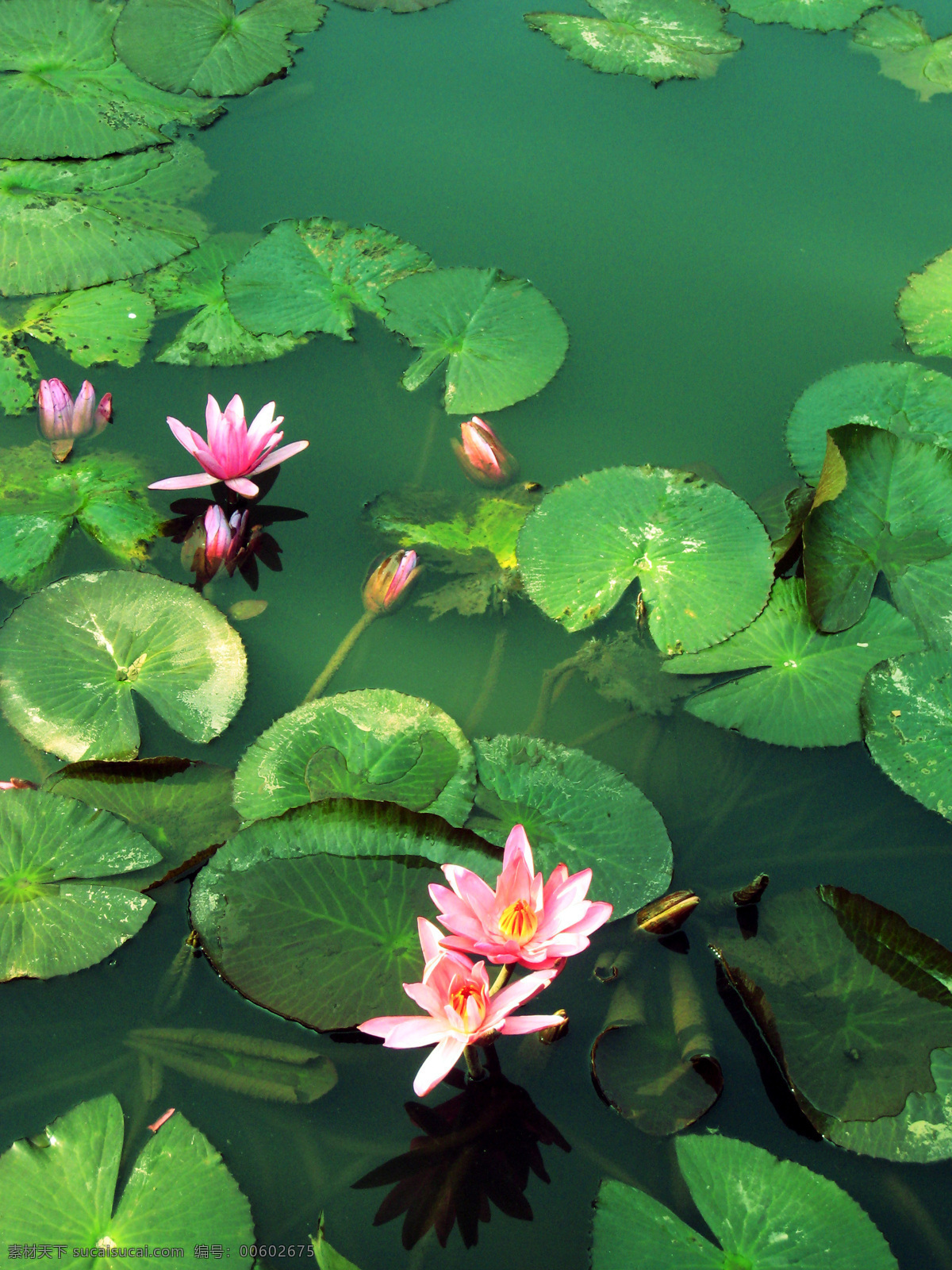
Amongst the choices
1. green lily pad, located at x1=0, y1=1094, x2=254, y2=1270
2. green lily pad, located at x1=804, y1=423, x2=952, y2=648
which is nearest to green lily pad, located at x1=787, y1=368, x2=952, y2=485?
green lily pad, located at x1=804, y1=423, x2=952, y2=648

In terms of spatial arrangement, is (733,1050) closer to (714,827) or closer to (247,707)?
(714,827)

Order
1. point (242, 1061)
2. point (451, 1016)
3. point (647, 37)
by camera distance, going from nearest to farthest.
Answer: point (451, 1016) < point (242, 1061) < point (647, 37)

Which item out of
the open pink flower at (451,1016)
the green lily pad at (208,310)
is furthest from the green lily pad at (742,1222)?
the green lily pad at (208,310)

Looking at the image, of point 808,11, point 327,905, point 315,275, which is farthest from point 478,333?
point 808,11

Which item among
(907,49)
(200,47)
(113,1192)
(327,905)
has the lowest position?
(113,1192)

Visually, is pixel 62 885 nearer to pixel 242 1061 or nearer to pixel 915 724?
pixel 242 1061

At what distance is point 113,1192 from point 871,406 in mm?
2613

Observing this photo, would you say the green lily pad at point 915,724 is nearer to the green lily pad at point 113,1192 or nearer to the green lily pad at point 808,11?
the green lily pad at point 113,1192

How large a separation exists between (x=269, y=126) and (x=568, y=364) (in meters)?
1.71

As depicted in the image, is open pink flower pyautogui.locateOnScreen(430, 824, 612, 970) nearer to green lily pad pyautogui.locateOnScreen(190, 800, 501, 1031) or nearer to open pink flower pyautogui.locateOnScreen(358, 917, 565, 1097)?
open pink flower pyautogui.locateOnScreen(358, 917, 565, 1097)

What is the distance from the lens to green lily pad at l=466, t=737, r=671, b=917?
5.94 ft

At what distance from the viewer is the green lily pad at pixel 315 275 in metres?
2.82

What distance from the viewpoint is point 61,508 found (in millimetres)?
2352

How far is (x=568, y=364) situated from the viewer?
2.84 metres
